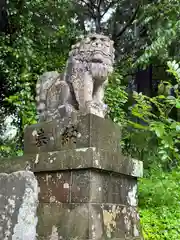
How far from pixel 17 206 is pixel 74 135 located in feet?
3.22

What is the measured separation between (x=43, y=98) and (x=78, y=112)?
0.74 metres

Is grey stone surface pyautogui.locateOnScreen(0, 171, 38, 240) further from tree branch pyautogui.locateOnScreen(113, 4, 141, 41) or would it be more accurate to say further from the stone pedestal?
tree branch pyautogui.locateOnScreen(113, 4, 141, 41)

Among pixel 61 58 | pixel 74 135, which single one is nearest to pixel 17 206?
pixel 74 135

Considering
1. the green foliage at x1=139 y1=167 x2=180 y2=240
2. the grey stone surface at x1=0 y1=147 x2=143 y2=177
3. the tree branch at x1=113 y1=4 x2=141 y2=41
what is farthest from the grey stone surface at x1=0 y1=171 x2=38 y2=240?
the tree branch at x1=113 y1=4 x2=141 y2=41

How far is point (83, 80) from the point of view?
3498 mm

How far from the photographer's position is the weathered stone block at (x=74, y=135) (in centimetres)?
309

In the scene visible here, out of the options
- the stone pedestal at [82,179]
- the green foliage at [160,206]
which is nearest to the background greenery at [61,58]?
the green foliage at [160,206]

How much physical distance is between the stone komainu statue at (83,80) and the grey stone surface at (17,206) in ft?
3.54

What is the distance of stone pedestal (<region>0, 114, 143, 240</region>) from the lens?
2.84 metres

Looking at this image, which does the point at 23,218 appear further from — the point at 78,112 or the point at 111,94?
the point at 111,94

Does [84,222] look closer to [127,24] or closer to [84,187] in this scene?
[84,187]

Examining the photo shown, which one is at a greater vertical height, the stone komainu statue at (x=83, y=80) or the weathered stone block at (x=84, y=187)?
the stone komainu statue at (x=83, y=80)

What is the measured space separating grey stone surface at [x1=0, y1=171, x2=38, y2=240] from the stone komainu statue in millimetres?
1080

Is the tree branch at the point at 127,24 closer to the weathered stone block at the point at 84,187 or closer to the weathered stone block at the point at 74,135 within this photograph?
the weathered stone block at the point at 74,135
